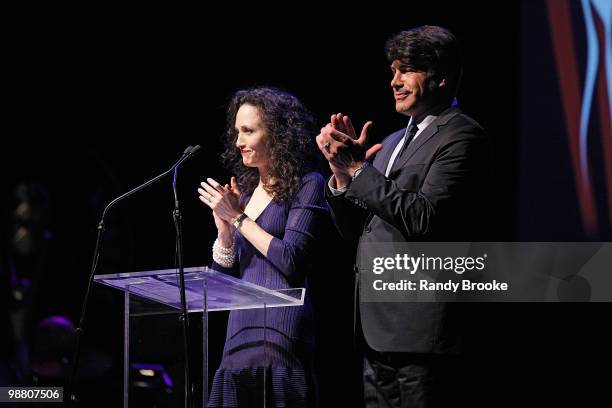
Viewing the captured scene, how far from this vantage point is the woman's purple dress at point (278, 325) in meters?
2.62

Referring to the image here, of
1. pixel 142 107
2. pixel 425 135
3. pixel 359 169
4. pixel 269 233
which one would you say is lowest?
pixel 269 233

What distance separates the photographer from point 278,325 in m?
2.78

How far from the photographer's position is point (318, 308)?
3881 mm

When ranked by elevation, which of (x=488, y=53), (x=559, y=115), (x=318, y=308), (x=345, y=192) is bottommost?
(x=318, y=308)

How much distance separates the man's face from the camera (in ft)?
7.92

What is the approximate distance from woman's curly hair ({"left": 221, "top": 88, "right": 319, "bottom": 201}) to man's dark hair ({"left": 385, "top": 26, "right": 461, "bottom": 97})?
0.79m

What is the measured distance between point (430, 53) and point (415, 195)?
0.50 m

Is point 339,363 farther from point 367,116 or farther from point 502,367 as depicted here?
point 367,116

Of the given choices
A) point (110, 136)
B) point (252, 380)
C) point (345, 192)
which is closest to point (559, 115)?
point (345, 192)

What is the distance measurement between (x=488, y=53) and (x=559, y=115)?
0.49m

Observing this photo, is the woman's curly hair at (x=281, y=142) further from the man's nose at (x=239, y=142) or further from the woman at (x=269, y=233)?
the man's nose at (x=239, y=142)

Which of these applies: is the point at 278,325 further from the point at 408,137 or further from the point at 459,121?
the point at 459,121

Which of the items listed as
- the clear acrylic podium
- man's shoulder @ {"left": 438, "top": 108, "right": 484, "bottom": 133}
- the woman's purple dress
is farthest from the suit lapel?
the woman's purple dress

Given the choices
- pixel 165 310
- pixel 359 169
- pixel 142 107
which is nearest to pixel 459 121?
A: pixel 359 169
